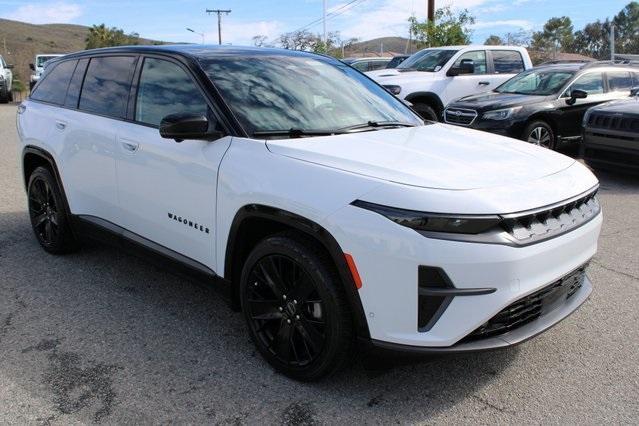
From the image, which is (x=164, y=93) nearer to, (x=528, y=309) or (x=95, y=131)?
(x=95, y=131)

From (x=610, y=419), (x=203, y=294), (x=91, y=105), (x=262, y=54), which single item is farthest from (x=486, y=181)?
(x=91, y=105)

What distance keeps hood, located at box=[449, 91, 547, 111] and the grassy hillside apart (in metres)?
56.5

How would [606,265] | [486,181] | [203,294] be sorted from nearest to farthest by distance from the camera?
[486,181] → [203,294] → [606,265]

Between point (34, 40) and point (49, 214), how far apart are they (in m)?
98.1

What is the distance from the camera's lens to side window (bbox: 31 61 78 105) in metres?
4.91

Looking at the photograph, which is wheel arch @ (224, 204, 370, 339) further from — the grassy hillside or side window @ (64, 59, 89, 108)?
the grassy hillside

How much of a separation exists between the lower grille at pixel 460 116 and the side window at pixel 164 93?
6342mm

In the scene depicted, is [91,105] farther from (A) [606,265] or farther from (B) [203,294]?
(A) [606,265]

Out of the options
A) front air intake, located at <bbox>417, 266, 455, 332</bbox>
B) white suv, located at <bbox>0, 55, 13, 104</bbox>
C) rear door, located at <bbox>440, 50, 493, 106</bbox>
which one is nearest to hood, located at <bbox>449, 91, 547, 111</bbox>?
rear door, located at <bbox>440, 50, 493, 106</bbox>

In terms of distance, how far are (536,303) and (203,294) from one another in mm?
2381

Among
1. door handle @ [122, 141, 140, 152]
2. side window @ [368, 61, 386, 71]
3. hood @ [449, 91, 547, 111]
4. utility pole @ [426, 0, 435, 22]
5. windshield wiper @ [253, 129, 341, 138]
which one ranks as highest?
utility pole @ [426, 0, 435, 22]

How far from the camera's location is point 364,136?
11.2 feet

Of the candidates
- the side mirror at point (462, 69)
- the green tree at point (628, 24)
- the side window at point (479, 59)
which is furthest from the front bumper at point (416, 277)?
the green tree at point (628, 24)

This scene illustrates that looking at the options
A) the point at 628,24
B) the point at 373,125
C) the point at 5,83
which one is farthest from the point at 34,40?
the point at 373,125
